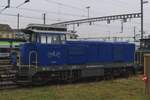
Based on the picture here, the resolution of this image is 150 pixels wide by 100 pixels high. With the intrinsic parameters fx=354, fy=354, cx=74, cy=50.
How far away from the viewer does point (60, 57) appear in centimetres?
2212

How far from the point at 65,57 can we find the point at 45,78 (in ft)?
6.66

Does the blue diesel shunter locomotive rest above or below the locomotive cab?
below

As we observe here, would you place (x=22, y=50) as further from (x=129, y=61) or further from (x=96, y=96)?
(x=129, y=61)

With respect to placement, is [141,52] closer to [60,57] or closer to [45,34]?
[60,57]

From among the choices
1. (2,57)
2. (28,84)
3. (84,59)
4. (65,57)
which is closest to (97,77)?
(84,59)

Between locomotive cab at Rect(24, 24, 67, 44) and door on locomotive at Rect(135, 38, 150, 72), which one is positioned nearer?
locomotive cab at Rect(24, 24, 67, 44)

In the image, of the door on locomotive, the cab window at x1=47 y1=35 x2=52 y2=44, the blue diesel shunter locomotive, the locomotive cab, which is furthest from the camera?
the door on locomotive

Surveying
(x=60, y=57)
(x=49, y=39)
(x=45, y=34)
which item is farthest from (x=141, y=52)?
(x=45, y=34)

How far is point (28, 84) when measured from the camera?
829 inches

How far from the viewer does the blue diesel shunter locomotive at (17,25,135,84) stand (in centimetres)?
2092

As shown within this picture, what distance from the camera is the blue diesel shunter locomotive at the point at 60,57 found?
68.6 feet

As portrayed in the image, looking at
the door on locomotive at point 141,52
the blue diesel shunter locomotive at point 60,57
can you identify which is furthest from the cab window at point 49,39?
the door on locomotive at point 141,52

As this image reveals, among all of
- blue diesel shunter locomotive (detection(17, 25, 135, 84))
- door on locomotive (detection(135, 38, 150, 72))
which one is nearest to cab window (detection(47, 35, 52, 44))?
blue diesel shunter locomotive (detection(17, 25, 135, 84))

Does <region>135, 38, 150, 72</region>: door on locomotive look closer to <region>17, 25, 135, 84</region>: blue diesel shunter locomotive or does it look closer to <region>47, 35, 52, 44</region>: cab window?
<region>17, 25, 135, 84</region>: blue diesel shunter locomotive
